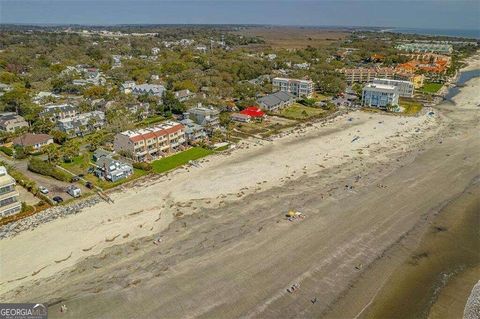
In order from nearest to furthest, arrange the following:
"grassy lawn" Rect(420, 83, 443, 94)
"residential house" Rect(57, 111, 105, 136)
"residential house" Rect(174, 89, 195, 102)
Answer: "residential house" Rect(57, 111, 105, 136) < "residential house" Rect(174, 89, 195, 102) < "grassy lawn" Rect(420, 83, 443, 94)

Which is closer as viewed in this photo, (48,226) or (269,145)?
(48,226)

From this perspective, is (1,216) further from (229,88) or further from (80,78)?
(80,78)

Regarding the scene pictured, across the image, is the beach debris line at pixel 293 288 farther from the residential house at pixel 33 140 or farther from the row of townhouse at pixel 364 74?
the row of townhouse at pixel 364 74

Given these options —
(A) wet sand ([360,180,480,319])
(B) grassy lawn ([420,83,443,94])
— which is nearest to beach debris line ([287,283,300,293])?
(A) wet sand ([360,180,480,319])

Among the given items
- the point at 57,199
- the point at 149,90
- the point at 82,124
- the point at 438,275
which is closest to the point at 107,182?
the point at 57,199

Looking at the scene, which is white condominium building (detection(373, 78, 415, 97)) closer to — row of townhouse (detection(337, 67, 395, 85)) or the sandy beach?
row of townhouse (detection(337, 67, 395, 85))

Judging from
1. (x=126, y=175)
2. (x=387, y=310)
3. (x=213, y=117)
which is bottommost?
(x=387, y=310)

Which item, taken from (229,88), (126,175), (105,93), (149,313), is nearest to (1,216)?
(126,175)

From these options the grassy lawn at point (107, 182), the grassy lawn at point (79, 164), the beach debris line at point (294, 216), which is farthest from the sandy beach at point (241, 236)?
the grassy lawn at point (79, 164)
